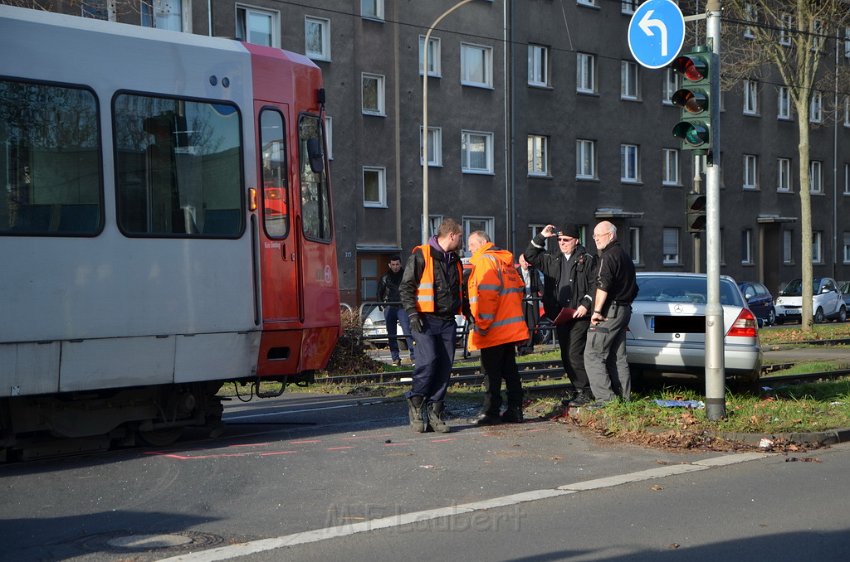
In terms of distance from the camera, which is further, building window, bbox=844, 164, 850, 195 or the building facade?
building window, bbox=844, 164, 850, 195

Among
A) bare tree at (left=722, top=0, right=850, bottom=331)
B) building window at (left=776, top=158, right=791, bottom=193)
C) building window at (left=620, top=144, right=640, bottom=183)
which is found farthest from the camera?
building window at (left=776, top=158, right=791, bottom=193)

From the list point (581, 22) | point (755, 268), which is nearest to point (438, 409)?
point (581, 22)

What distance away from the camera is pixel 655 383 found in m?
13.3

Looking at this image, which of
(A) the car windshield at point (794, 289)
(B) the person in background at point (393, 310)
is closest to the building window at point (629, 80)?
(A) the car windshield at point (794, 289)

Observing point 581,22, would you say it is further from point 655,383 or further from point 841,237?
point 655,383

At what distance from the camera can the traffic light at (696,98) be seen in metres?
10.2

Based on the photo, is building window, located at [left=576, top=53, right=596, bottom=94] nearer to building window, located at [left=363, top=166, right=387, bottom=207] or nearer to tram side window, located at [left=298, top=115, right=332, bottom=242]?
building window, located at [left=363, top=166, right=387, bottom=207]

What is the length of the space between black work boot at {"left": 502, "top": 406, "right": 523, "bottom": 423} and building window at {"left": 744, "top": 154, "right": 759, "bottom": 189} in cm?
4026

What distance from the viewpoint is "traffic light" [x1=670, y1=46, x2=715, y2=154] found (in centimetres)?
1023

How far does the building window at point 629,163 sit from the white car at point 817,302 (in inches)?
276

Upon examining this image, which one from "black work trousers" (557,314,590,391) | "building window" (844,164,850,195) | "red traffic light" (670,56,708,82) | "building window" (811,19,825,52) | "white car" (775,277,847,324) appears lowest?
"white car" (775,277,847,324)

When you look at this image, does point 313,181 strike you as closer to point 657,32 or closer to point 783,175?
point 657,32

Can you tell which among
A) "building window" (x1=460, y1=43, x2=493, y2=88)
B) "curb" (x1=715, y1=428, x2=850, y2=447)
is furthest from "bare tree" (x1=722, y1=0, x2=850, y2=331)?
"curb" (x1=715, y1=428, x2=850, y2=447)

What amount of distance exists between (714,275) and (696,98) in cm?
154
